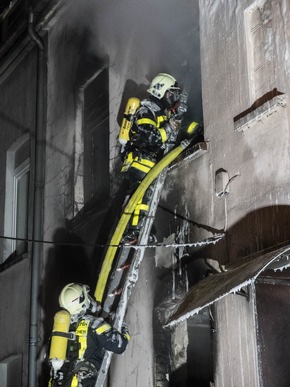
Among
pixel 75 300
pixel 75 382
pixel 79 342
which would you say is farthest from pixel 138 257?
pixel 75 382

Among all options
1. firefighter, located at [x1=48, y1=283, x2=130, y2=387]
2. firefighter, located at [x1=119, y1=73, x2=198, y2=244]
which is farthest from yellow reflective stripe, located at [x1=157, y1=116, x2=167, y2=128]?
firefighter, located at [x1=48, y1=283, x2=130, y2=387]

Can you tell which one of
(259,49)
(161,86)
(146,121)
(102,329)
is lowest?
(102,329)

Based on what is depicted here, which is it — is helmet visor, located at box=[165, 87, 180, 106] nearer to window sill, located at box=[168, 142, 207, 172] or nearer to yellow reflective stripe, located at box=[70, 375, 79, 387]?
window sill, located at box=[168, 142, 207, 172]

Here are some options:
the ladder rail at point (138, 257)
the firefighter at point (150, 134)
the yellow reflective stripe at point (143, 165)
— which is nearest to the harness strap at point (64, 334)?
the ladder rail at point (138, 257)

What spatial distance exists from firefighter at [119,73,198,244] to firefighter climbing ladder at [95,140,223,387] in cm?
10

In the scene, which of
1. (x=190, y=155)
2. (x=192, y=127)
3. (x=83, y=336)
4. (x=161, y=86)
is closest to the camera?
(x=83, y=336)

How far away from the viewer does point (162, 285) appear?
771 centimetres

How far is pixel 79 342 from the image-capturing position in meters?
7.17

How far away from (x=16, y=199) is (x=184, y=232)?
253 inches

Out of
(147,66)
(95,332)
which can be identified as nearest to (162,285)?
(95,332)

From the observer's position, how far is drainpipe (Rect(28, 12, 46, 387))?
9.96 m

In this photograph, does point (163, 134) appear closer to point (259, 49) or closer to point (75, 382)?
point (259, 49)

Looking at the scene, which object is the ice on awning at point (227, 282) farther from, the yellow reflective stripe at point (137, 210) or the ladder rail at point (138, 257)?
the yellow reflective stripe at point (137, 210)

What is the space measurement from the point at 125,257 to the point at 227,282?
2557 mm
